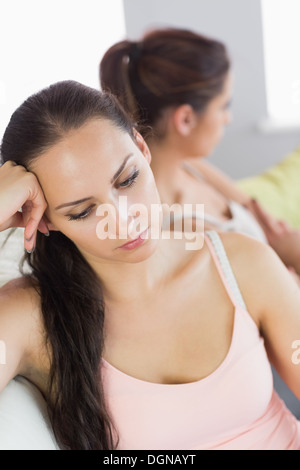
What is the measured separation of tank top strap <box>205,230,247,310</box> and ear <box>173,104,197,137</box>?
67 centimetres

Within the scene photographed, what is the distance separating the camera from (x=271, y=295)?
1.09 metres

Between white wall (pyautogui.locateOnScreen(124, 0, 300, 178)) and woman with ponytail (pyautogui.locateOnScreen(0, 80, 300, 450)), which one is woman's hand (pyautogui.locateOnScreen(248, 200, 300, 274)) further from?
white wall (pyautogui.locateOnScreen(124, 0, 300, 178))

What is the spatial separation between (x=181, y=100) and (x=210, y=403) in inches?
38.4

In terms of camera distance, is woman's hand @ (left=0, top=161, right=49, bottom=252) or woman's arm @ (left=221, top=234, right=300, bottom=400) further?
woman's arm @ (left=221, top=234, right=300, bottom=400)

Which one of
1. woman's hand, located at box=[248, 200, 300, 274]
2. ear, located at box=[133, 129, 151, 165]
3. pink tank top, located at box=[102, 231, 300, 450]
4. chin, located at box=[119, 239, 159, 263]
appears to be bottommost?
woman's hand, located at box=[248, 200, 300, 274]

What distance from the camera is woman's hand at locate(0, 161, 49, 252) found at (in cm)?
90

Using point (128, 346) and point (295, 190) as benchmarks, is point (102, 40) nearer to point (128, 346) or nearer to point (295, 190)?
point (295, 190)

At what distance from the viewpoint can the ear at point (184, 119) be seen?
175 centimetres

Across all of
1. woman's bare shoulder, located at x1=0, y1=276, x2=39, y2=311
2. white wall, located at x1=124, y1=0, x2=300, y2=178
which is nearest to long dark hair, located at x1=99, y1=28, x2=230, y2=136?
woman's bare shoulder, located at x1=0, y1=276, x2=39, y2=311
